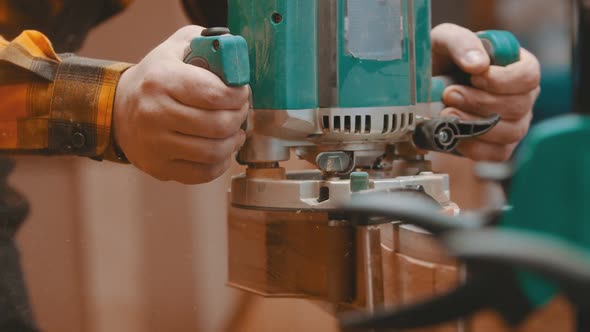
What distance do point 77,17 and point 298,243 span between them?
511 millimetres

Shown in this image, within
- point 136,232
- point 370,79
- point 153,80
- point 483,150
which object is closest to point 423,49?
point 370,79

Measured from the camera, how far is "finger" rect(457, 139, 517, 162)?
1.06 meters

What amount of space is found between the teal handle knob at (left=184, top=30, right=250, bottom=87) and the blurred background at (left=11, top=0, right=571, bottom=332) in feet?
1.53

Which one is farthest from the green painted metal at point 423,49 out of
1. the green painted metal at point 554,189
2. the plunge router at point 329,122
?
the green painted metal at point 554,189

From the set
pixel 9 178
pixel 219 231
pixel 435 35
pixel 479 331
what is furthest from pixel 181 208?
pixel 479 331

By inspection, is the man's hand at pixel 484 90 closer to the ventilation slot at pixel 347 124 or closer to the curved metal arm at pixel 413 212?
the ventilation slot at pixel 347 124

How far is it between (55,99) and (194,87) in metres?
0.18

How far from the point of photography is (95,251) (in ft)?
4.65

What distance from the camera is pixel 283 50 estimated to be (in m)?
0.82

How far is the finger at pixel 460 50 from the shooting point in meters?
1.01

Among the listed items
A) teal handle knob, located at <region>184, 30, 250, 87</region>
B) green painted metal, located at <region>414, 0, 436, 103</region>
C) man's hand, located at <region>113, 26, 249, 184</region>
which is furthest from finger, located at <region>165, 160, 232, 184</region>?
green painted metal, located at <region>414, 0, 436, 103</region>

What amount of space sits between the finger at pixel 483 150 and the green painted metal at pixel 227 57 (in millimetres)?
394

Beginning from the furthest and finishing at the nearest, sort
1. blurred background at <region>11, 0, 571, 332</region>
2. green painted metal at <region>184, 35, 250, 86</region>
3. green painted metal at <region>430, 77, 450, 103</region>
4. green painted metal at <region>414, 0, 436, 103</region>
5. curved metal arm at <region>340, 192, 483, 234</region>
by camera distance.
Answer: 1. blurred background at <region>11, 0, 571, 332</region>
2. green painted metal at <region>430, 77, 450, 103</region>
3. green painted metal at <region>414, 0, 436, 103</region>
4. green painted metal at <region>184, 35, 250, 86</region>
5. curved metal arm at <region>340, 192, 483, 234</region>

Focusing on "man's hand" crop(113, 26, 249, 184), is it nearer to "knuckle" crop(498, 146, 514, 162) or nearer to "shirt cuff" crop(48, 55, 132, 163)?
"shirt cuff" crop(48, 55, 132, 163)
